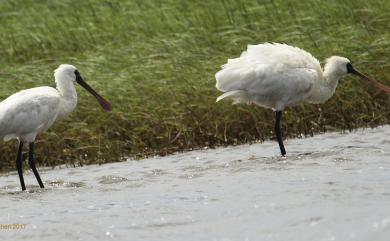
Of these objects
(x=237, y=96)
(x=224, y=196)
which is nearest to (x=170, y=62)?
(x=237, y=96)

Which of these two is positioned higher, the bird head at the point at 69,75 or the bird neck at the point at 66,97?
the bird head at the point at 69,75

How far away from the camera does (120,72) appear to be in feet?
47.0

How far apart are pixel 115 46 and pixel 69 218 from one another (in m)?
8.06

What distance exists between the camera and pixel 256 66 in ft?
38.8

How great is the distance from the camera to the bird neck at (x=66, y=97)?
37.8 feet

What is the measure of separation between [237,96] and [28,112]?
224cm

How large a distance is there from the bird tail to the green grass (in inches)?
14.6

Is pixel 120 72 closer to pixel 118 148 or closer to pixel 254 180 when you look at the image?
pixel 118 148

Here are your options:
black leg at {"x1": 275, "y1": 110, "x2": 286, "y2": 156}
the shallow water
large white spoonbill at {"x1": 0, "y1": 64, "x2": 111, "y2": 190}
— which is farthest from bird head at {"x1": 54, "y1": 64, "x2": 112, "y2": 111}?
black leg at {"x1": 275, "y1": 110, "x2": 286, "y2": 156}

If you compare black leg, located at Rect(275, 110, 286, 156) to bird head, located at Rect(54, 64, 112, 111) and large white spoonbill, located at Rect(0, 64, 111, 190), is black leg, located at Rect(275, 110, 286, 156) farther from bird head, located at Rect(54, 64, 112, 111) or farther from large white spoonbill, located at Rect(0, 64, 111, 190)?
large white spoonbill, located at Rect(0, 64, 111, 190)

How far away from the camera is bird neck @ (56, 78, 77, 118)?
453 inches

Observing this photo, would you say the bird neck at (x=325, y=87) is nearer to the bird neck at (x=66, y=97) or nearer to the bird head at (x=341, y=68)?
the bird head at (x=341, y=68)

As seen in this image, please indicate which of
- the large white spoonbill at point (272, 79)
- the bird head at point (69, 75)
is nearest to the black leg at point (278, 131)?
the large white spoonbill at point (272, 79)

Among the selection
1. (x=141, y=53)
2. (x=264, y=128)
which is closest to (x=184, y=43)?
(x=141, y=53)
